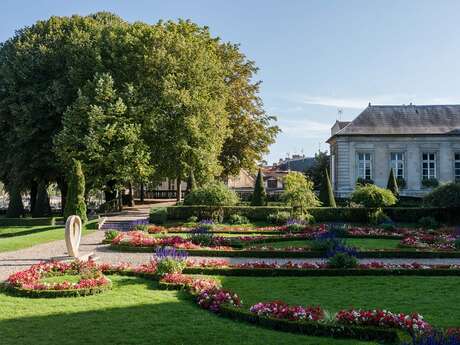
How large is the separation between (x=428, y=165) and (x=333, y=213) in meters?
16.0

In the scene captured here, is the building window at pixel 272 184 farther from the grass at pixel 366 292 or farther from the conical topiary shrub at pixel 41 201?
the grass at pixel 366 292

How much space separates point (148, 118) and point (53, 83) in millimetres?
6501

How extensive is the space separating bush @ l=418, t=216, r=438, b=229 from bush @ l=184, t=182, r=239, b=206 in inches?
426

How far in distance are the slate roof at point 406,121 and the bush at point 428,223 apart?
14.8 metres

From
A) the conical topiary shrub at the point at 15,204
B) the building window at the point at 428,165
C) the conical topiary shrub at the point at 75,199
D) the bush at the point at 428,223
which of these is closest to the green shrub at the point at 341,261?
the bush at the point at 428,223

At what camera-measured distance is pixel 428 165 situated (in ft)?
139

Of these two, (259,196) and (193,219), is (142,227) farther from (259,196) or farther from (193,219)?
(259,196)

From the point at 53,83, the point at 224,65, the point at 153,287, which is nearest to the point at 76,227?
the point at 153,287

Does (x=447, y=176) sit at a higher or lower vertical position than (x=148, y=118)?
lower

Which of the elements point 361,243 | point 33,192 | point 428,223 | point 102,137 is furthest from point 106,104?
point 428,223

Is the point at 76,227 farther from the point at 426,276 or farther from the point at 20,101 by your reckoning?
the point at 20,101

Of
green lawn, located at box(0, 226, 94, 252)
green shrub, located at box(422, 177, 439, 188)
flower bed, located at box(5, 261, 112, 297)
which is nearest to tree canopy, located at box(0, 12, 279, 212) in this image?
green lawn, located at box(0, 226, 94, 252)

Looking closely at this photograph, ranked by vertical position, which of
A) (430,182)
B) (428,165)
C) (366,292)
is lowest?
(366,292)

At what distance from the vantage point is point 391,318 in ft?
27.2
